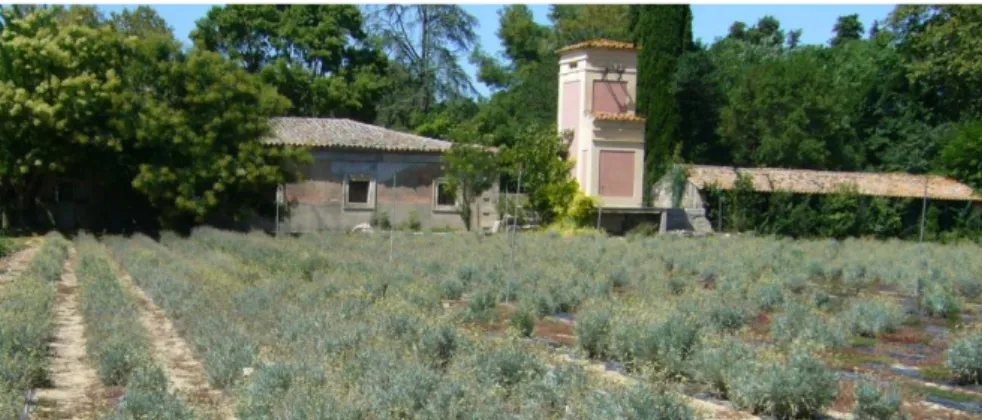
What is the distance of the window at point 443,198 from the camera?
118 ft

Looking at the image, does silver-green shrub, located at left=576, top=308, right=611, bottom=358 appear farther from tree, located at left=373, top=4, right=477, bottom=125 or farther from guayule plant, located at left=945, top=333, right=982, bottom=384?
tree, located at left=373, top=4, right=477, bottom=125

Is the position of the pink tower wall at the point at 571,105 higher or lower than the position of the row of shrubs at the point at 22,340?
higher

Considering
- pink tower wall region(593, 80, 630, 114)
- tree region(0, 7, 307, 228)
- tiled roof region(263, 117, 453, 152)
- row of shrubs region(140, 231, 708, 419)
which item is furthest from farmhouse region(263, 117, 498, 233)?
row of shrubs region(140, 231, 708, 419)

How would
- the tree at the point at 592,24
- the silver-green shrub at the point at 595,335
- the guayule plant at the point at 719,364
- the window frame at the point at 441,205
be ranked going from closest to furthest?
the guayule plant at the point at 719,364
the silver-green shrub at the point at 595,335
the window frame at the point at 441,205
the tree at the point at 592,24

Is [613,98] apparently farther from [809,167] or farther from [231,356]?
[231,356]

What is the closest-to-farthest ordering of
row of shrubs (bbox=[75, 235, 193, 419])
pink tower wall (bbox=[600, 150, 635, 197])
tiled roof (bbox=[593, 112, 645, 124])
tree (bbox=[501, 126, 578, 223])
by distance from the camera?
row of shrubs (bbox=[75, 235, 193, 419]) < tree (bbox=[501, 126, 578, 223]) < tiled roof (bbox=[593, 112, 645, 124]) < pink tower wall (bbox=[600, 150, 635, 197])

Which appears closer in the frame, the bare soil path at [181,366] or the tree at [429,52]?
the bare soil path at [181,366]

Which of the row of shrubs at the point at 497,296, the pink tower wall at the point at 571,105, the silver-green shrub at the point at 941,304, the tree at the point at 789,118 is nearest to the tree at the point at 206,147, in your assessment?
the row of shrubs at the point at 497,296

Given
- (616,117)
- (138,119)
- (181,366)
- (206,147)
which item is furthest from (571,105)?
(181,366)

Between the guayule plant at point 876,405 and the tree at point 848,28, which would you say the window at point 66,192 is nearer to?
the guayule plant at point 876,405

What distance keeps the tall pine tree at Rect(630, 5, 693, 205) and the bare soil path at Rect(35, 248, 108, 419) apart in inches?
1245

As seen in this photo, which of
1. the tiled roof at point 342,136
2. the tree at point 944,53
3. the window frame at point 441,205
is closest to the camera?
the tiled roof at point 342,136

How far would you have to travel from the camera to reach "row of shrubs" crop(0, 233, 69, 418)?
306 inches

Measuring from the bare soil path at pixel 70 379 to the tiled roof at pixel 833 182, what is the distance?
28920 millimetres
